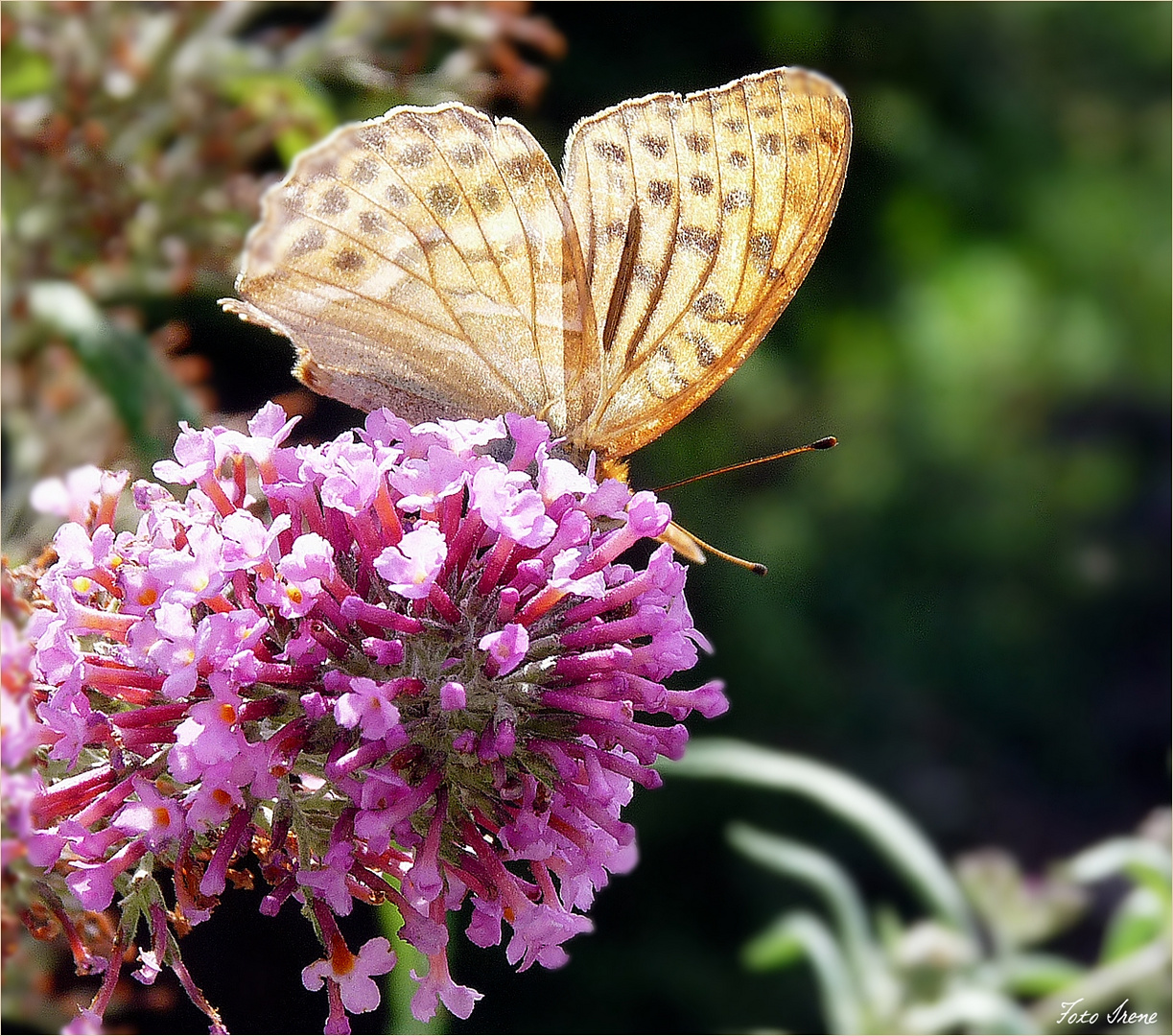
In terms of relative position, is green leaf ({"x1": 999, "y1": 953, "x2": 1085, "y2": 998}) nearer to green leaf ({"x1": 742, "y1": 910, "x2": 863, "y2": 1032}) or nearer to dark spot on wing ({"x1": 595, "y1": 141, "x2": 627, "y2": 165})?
green leaf ({"x1": 742, "y1": 910, "x2": 863, "y2": 1032})

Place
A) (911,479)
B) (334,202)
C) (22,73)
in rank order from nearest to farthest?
(334,202) → (22,73) → (911,479)

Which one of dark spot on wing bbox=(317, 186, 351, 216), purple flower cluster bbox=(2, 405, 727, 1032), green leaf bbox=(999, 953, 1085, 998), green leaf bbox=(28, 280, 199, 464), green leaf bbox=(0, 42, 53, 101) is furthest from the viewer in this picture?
green leaf bbox=(999, 953, 1085, 998)

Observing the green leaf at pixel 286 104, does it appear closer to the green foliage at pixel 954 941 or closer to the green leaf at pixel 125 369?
the green leaf at pixel 125 369

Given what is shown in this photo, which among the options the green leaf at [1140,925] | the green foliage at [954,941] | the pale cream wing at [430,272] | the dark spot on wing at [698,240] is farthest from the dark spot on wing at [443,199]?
the green leaf at [1140,925]

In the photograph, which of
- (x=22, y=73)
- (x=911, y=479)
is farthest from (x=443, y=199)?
(x=911, y=479)

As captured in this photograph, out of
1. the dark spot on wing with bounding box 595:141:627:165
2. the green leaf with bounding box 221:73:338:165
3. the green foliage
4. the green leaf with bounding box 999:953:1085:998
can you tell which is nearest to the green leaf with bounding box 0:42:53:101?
the green leaf with bounding box 221:73:338:165

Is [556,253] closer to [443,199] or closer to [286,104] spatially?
[443,199]

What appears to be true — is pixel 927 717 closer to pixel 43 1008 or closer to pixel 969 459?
pixel 969 459
